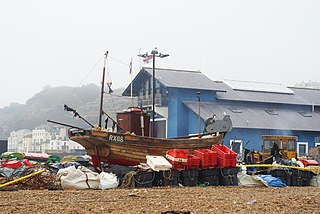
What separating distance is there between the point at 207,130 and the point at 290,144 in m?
7.35

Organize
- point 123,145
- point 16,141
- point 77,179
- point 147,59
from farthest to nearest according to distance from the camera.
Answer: point 16,141, point 147,59, point 123,145, point 77,179

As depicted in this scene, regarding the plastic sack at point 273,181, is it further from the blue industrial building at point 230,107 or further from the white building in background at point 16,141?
the white building in background at point 16,141

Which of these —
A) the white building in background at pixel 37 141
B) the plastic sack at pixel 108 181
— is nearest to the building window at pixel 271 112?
the plastic sack at pixel 108 181

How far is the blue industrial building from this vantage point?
40.2 meters

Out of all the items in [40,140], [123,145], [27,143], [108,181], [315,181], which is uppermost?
[123,145]

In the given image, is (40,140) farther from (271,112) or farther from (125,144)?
(125,144)

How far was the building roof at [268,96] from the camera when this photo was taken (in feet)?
145

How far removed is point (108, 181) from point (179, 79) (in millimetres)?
27063

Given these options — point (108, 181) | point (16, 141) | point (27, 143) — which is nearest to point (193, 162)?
point (108, 181)

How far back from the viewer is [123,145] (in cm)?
2097

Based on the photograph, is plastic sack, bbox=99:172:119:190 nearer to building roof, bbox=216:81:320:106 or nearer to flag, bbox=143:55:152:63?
flag, bbox=143:55:152:63

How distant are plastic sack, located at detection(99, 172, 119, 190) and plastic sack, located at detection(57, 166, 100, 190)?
0.53 ft

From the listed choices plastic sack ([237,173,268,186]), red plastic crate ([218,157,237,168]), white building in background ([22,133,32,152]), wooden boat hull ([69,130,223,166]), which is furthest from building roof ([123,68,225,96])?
white building in background ([22,133,32,152])

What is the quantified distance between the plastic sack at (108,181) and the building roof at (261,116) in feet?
71.9
